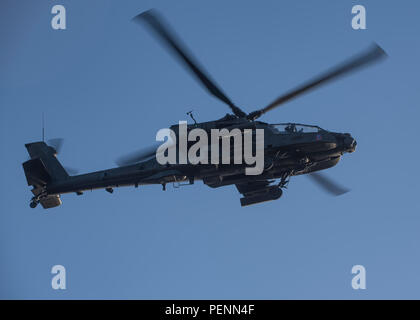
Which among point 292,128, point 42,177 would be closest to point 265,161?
point 292,128

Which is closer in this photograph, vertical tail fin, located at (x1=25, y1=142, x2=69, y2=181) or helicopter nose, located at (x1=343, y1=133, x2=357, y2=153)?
helicopter nose, located at (x1=343, y1=133, x2=357, y2=153)

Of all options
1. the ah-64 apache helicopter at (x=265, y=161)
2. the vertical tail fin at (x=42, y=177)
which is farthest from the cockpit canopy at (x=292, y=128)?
the vertical tail fin at (x=42, y=177)

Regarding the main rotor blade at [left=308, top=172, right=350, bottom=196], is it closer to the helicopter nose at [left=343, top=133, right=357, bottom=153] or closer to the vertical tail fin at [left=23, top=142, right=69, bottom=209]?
the helicopter nose at [left=343, top=133, right=357, bottom=153]

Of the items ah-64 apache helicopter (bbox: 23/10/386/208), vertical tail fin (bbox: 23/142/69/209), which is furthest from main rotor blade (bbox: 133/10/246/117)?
vertical tail fin (bbox: 23/142/69/209)

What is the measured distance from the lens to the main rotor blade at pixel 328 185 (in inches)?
1166

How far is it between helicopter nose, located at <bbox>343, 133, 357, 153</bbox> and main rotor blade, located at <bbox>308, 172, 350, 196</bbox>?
7.03 feet

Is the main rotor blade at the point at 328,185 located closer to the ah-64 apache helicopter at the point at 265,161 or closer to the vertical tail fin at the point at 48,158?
the ah-64 apache helicopter at the point at 265,161

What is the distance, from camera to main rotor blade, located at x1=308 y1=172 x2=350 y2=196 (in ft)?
Answer: 97.2

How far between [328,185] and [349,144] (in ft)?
8.29

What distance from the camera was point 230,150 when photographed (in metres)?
27.8

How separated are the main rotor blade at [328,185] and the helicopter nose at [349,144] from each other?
7.03ft

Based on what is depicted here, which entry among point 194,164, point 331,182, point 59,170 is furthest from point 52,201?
point 331,182
